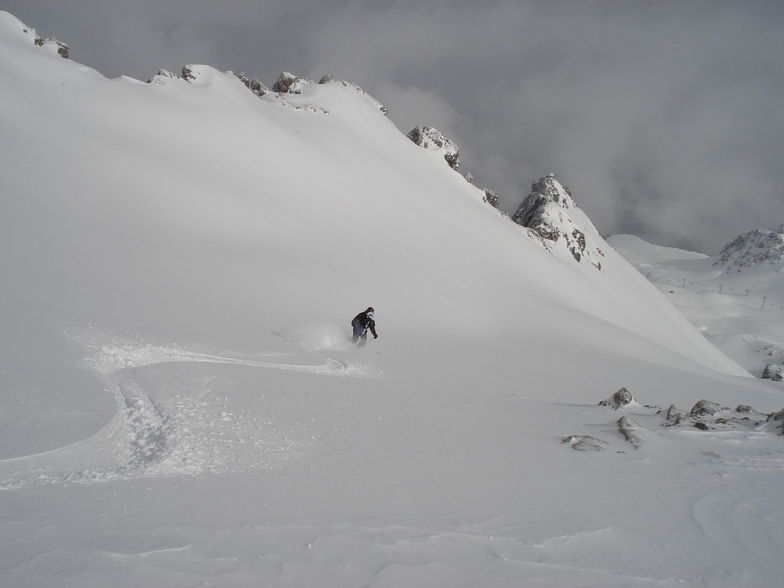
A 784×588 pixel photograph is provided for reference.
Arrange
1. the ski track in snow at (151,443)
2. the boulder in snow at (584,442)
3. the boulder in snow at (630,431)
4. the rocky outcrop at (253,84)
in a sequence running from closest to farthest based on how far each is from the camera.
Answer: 1. the ski track in snow at (151,443)
2. the boulder in snow at (584,442)
3. the boulder in snow at (630,431)
4. the rocky outcrop at (253,84)

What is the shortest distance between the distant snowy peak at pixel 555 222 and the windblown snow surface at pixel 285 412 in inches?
1445

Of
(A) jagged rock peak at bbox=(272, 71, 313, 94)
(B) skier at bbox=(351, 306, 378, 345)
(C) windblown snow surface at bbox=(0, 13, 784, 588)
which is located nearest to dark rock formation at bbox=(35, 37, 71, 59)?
(C) windblown snow surface at bbox=(0, 13, 784, 588)

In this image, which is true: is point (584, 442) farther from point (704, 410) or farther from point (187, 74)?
point (187, 74)

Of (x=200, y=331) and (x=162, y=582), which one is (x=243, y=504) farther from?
(x=200, y=331)

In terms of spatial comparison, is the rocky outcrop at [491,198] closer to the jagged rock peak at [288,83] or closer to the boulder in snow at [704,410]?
the jagged rock peak at [288,83]

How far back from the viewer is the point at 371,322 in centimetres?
1658

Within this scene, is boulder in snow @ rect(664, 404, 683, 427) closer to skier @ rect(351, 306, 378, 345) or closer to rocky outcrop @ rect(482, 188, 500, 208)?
skier @ rect(351, 306, 378, 345)

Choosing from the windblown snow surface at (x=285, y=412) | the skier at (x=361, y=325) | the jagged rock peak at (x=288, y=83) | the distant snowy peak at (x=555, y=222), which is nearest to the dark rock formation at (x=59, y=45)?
the windblown snow surface at (x=285, y=412)

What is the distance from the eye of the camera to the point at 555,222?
64125 millimetres

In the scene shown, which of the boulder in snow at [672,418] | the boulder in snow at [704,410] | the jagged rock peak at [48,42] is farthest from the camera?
the jagged rock peak at [48,42]

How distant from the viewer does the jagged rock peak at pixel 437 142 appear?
2274 inches

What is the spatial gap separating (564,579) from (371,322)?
41.7 ft

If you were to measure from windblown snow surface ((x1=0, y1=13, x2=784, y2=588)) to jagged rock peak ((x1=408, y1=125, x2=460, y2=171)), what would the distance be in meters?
33.5

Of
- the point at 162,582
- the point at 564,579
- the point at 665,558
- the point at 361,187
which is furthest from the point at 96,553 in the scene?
the point at 361,187
